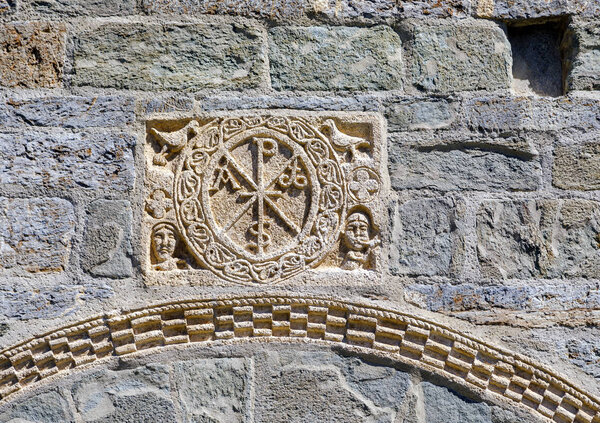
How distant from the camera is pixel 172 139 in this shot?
3117 mm

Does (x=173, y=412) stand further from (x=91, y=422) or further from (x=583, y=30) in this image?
(x=583, y=30)

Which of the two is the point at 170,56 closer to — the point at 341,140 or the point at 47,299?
the point at 341,140

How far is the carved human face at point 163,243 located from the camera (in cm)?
303

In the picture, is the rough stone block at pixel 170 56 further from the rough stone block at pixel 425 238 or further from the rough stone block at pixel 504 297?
the rough stone block at pixel 504 297

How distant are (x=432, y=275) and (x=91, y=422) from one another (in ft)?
4.32

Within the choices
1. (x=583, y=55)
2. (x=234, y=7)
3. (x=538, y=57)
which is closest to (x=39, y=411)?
(x=234, y=7)

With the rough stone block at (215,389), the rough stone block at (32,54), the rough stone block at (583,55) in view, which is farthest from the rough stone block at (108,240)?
the rough stone block at (583,55)

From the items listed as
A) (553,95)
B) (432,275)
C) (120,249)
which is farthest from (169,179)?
(553,95)

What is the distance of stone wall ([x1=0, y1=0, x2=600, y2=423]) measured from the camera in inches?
116

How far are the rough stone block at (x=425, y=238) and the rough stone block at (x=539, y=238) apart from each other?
0.36ft

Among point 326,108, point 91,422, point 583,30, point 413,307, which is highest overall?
point 583,30

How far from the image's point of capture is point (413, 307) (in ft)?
9.86

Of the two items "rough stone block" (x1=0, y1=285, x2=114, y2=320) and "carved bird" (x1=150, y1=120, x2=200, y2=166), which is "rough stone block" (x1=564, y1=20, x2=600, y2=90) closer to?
"carved bird" (x1=150, y1=120, x2=200, y2=166)

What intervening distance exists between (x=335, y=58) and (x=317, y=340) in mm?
1100
